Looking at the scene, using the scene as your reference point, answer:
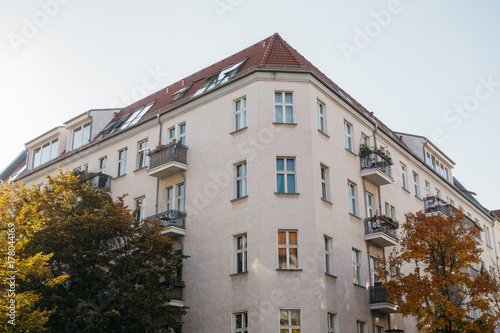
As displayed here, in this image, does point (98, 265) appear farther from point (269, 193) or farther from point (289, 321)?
point (289, 321)

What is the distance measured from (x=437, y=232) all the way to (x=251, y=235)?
7.78m

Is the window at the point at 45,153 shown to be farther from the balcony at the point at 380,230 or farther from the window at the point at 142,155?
the balcony at the point at 380,230

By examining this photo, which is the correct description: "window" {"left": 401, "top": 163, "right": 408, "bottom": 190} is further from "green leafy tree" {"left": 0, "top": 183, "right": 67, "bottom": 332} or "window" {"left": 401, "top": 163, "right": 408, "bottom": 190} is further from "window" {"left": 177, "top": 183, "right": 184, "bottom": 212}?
"green leafy tree" {"left": 0, "top": 183, "right": 67, "bottom": 332}

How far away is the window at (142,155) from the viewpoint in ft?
103

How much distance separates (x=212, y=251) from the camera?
84.3 ft

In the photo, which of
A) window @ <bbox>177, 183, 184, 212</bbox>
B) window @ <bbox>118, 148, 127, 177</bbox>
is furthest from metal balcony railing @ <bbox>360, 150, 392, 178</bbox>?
window @ <bbox>118, 148, 127, 177</bbox>

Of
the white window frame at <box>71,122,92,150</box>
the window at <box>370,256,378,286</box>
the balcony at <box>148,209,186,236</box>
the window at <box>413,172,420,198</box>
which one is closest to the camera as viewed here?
the balcony at <box>148,209,186,236</box>

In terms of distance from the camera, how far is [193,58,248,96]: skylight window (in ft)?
96.9

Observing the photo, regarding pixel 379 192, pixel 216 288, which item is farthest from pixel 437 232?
pixel 216 288

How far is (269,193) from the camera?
24797 mm

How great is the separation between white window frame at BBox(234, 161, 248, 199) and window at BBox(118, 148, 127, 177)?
8.54 m

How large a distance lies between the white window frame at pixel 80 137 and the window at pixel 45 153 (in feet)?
4.92

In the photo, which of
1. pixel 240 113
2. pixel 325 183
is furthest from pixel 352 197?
pixel 240 113

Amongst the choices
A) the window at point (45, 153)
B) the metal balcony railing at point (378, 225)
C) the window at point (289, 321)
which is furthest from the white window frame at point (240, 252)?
the window at point (45, 153)
